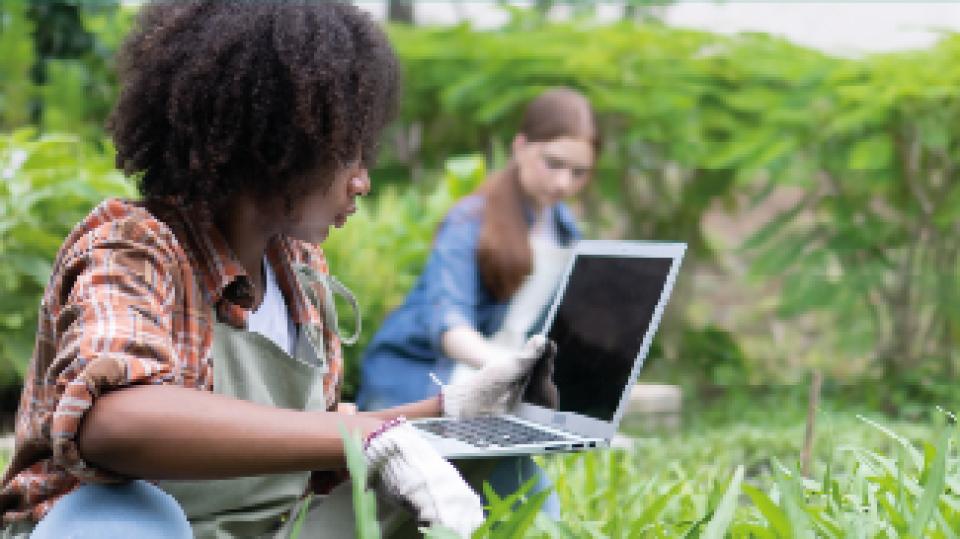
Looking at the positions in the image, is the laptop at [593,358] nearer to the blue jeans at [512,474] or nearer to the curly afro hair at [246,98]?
the blue jeans at [512,474]

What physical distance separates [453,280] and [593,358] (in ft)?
5.40

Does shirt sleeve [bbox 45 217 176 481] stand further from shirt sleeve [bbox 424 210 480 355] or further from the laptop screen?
shirt sleeve [bbox 424 210 480 355]

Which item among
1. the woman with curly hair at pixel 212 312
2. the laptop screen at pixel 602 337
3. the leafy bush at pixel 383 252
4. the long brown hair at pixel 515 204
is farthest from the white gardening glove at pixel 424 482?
the leafy bush at pixel 383 252

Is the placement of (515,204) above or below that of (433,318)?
above

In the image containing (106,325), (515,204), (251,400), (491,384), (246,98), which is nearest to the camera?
(106,325)

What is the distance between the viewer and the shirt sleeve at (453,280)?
150 inches

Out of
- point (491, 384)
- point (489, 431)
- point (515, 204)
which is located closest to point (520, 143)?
point (515, 204)

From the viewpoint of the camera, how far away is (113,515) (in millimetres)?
1548

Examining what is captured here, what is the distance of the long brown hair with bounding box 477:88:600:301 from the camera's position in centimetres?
388

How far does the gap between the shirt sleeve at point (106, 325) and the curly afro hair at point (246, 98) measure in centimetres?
17

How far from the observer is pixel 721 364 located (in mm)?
6203

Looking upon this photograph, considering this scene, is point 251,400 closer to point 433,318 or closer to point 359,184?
point 359,184

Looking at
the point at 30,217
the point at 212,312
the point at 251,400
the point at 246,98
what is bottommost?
the point at 30,217

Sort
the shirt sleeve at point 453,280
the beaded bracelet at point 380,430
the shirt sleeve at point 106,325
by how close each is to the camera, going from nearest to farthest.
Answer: the shirt sleeve at point 106,325 < the beaded bracelet at point 380,430 < the shirt sleeve at point 453,280
